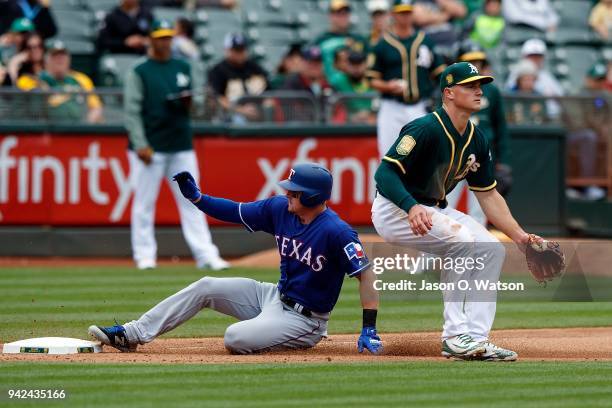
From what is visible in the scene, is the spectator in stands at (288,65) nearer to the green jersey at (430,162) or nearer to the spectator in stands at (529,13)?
the spectator in stands at (529,13)

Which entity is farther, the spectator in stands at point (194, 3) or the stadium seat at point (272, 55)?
the spectator in stands at point (194, 3)

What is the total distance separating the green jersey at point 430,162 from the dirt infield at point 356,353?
97cm

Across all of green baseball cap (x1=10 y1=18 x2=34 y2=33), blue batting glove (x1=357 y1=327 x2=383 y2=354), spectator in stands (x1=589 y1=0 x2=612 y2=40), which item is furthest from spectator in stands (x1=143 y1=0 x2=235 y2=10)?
blue batting glove (x1=357 y1=327 x2=383 y2=354)

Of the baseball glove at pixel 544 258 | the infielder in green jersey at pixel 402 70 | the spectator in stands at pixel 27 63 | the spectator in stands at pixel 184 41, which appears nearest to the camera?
the baseball glove at pixel 544 258

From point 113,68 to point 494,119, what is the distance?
569cm

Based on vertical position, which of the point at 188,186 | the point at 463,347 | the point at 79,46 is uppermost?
the point at 79,46

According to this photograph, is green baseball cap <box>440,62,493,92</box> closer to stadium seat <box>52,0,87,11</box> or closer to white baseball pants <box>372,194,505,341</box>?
white baseball pants <box>372,194,505,341</box>

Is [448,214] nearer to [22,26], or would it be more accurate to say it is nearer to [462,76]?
[462,76]

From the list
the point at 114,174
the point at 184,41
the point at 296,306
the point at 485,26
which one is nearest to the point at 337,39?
the point at 184,41

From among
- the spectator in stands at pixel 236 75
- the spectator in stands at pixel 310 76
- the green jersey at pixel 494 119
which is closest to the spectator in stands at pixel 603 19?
the spectator in stands at pixel 310 76

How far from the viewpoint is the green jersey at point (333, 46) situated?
16.8m

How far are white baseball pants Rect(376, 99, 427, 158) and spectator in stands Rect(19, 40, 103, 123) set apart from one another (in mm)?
3541

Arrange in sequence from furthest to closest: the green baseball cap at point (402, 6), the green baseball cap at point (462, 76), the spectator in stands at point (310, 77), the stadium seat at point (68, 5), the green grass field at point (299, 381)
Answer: the stadium seat at point (68, 5) < the spectator in stands at point (310, 77) < the green baseball cap at point (402, 6) < the green baseball cap at point (462, 76) < the green grass field at point (299, 381)

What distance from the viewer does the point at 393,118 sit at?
13.0 m
